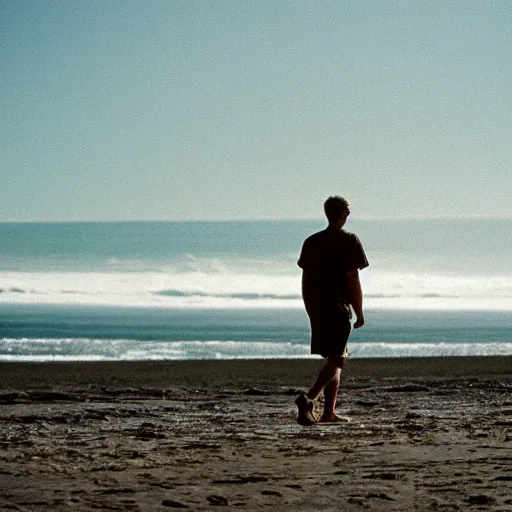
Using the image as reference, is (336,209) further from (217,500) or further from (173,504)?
(173,504)

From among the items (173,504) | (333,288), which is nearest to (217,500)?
(173,504)

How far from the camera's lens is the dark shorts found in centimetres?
789

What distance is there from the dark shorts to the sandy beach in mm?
577

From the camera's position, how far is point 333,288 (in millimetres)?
7957

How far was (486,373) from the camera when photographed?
44.6ft

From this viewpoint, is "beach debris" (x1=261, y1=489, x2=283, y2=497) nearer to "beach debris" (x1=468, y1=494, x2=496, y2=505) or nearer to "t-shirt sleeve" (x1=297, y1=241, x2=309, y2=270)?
"beach debris" (x1=468, y1=494, x2=496, y2=505)

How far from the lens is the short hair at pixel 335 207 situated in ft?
26.1

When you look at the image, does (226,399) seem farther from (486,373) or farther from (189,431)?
(486,373)

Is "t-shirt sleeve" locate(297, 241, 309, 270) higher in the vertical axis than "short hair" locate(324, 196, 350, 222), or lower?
lower

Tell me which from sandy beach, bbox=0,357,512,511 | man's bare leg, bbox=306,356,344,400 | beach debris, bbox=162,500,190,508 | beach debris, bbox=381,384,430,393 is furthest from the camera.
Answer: beach debris, bbox=381,384,430,393

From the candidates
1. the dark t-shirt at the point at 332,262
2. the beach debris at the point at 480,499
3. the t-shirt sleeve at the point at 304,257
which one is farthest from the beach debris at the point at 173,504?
the t-shirt sleeve at the point at 304,257

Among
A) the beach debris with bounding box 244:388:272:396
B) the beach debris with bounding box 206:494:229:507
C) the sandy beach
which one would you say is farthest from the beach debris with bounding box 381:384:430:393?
the beach debris with bounding box 206:494:229:507

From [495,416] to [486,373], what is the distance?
221 inches

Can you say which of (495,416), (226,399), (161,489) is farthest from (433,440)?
(226,399)
